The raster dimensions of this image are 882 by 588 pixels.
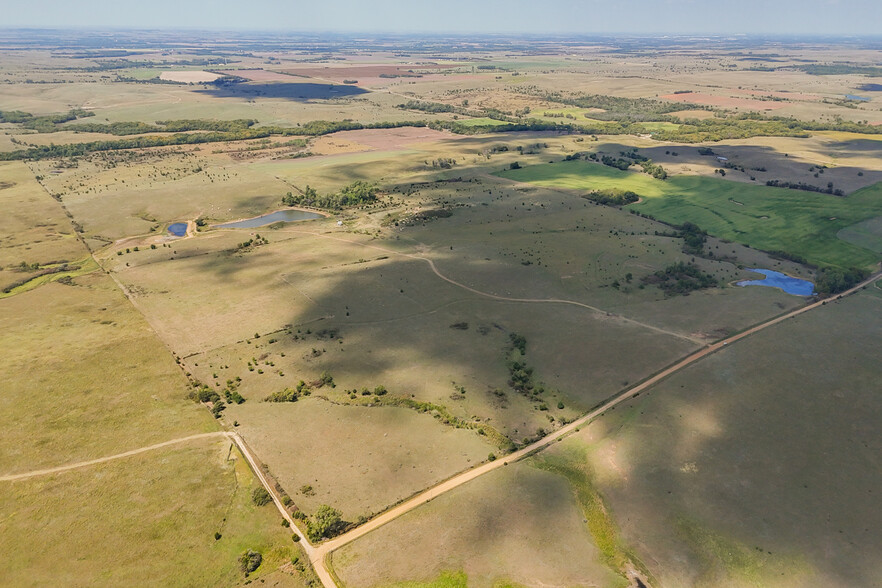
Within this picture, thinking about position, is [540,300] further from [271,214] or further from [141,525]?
[271,214]

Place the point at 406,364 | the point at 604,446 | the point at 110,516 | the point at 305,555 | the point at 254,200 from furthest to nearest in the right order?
the point at 254,200 → the point at 406,364 → the point at 604,446 → the point at 110,516 → the point at 305,555

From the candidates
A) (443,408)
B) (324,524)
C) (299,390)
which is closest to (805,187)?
(443,408)

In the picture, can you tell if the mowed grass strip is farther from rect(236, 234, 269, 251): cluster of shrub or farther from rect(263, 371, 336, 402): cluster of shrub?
rect(263, 371, 336, 402): cluster of shrub

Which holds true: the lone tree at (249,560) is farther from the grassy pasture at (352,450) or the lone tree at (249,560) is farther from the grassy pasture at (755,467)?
the grassy pasture at (755,467)

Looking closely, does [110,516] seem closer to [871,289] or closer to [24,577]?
[24,577]

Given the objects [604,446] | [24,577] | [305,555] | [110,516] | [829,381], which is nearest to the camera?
[24,577]

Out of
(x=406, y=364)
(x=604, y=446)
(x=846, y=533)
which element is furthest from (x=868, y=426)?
(x=406, y=364)

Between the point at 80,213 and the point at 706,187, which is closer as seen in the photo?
the point at 80,213
